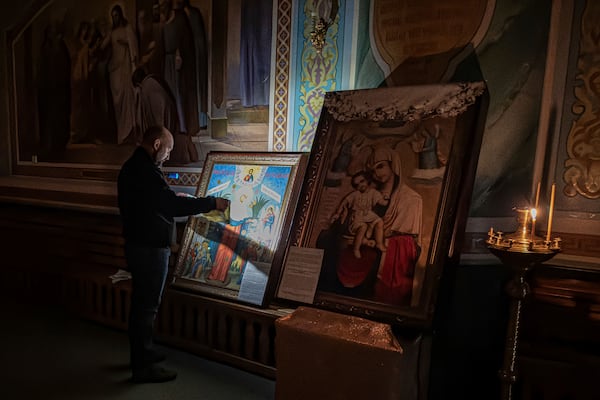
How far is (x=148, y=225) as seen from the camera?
9.07 feet

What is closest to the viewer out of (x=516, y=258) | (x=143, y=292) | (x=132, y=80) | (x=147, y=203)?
(x=516, y=258)

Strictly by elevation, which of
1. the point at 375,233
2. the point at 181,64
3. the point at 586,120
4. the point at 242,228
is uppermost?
the point at 181,64

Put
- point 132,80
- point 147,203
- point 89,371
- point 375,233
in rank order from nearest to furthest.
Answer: point 375,233 < point 147,203 < point 89,371 < point 132,80

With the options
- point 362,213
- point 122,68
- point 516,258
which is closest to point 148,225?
point 362,213

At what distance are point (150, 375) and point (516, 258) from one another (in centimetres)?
231

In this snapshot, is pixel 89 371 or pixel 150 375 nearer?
pixel 150 375

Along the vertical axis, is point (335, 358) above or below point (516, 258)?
below

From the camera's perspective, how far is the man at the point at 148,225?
108 inches

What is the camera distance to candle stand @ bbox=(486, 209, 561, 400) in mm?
1850

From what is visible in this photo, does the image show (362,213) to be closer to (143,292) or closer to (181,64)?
(143,292)

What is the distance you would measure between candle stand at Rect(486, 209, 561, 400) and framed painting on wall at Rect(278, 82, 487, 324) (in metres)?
0.26

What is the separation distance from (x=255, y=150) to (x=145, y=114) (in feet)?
4.03

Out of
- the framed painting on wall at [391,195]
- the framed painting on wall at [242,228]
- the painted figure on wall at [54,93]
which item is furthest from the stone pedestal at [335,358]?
the painted figure on wall at [54,93]

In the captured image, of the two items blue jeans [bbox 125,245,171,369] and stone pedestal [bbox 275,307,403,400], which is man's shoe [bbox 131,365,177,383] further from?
stone pedestal [bbox 275,307,403,400]
